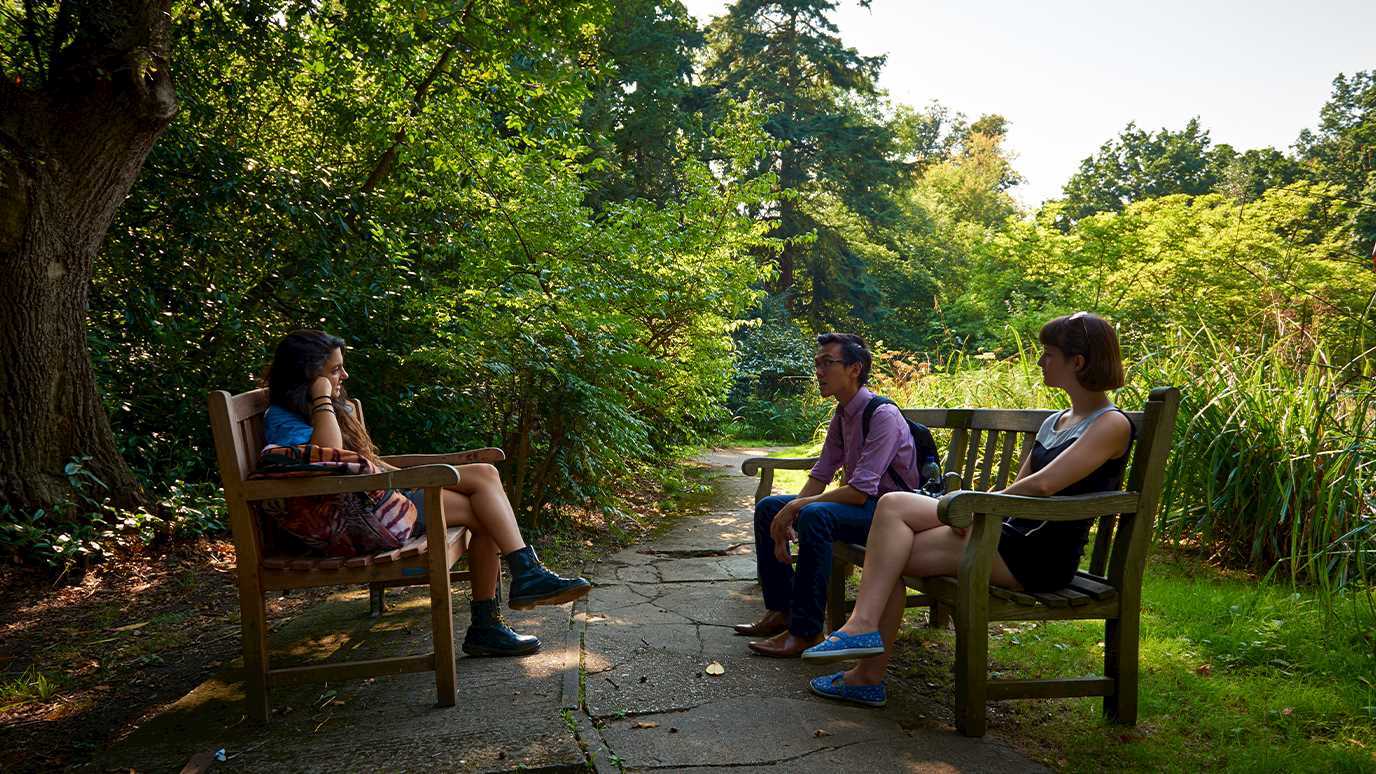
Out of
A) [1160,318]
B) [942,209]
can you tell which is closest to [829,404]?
[1160,318]

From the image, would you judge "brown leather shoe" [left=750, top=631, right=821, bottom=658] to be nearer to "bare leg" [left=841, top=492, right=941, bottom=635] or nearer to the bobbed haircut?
"bare leg" [left=841, top=492, right=941, bottom=635]

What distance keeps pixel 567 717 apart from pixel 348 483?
1038 millimetres

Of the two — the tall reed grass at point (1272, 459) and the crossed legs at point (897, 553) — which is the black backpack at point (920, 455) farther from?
the tall reed grass at point (1272, 459)

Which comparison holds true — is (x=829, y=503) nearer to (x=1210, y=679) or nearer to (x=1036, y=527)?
(x=1036, y=527)

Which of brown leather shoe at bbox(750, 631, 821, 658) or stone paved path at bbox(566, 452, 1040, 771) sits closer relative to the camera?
stone paved path at bbox(566, 452, 1040, 771)

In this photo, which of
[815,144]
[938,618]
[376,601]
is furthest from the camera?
[815,144]

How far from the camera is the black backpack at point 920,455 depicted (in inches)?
136

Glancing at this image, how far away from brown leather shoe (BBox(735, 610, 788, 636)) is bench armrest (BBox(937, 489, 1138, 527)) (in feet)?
4.23

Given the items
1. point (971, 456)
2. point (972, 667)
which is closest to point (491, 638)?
point (972, 667)

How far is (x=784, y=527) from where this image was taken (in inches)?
138

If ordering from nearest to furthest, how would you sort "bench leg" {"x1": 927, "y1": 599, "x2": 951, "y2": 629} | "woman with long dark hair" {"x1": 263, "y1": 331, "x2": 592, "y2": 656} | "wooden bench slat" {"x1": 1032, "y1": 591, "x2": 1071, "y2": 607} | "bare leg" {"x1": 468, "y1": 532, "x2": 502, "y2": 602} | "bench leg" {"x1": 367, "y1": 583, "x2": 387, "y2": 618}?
"wooden bench slat" {"x1": 1032, "y1": 591, "x2": 1071, "y2": 607}, "woman with long dark hair" {"x1": 263, "y1": 331, "x2": 592, "y2": 656}, "bare leg" {"x1": 468, "y1": 532, "x2": 502, "y2": 602}, "bench leg" {"x1": 927, "y1": 599, "x2": 951, "y2": 629}, "bench leg" {"x1": 367, "y1": 583, "x2": 387, "y2": 618}

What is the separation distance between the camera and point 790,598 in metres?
3.69

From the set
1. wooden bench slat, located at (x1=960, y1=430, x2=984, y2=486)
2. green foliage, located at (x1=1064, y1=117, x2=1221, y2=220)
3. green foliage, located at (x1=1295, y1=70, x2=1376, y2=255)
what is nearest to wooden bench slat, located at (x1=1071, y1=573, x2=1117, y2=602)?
wooden bench slat, located at (x1=960, y1=430, x2=984, y2=486)

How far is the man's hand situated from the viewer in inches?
137
